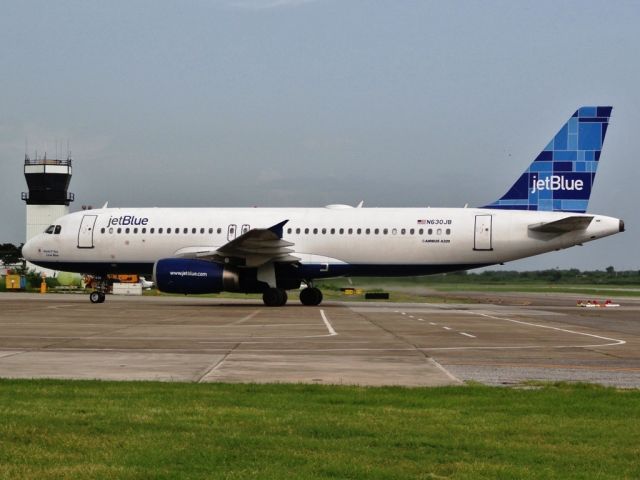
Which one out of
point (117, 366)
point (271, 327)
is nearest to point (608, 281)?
point (271, 327)

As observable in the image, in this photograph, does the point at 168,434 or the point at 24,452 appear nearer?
the point at 24,452

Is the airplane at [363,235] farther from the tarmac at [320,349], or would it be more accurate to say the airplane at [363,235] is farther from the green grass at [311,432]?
the green grass at [311,432]

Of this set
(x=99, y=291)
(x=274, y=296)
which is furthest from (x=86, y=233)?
(x=274, y=296)

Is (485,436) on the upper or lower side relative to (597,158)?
lower

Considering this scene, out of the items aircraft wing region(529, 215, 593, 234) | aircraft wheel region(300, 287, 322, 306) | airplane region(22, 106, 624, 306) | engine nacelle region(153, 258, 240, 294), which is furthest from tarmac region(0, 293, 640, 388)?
aircraft wheel region(300, 287, 322, 306)

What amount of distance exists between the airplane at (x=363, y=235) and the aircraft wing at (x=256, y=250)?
46 mm

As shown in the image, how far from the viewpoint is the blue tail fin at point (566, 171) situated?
3662 centimetres

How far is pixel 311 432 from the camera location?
7.94 meters

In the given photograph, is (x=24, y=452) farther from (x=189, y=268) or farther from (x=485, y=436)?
(x=189, y=268)

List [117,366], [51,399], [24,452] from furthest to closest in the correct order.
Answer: [117,366] → [51,399] → [24,452]

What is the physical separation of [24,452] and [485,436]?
3598 mm

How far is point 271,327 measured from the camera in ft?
77.3

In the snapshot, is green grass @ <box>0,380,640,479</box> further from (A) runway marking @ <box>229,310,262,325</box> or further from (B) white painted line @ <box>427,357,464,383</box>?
(A) runway marking @ <box>229,310,262,325</box>

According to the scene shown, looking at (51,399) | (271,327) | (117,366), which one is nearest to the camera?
(51,399)
